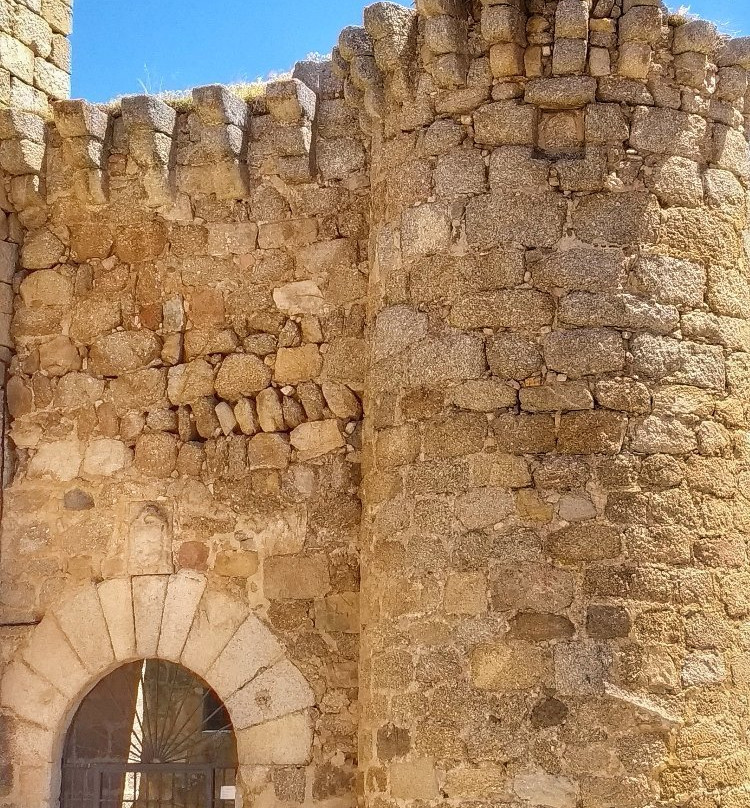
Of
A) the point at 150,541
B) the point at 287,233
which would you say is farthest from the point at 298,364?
the point at 150,541

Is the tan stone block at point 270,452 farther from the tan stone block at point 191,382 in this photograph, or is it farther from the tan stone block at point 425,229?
the tan stone block at point 425,229

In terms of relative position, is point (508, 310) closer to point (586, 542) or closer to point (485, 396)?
point (485, 396)

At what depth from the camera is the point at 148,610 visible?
290 inches

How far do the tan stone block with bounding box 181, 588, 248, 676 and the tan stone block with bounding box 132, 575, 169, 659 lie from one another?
198 mm

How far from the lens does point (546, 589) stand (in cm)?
612

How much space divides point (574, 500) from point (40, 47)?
438 cm

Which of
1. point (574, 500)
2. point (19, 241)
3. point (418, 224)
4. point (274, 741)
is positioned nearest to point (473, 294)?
point (418, 224)

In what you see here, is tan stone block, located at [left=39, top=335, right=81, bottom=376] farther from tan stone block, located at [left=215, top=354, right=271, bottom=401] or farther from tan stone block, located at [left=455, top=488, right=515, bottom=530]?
tan stone block, located at [left=455, top=488, right=515, bottom=530]

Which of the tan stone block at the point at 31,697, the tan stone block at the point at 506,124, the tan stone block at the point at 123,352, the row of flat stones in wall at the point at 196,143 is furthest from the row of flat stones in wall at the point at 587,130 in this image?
the tan stone block at the point at 31,697

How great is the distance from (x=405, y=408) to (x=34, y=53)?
3.44 m

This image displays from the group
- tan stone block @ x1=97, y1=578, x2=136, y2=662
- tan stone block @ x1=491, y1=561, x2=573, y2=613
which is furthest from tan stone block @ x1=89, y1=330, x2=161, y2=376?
tan stone block @ x1=491, y1=561, x2=573, y2=613

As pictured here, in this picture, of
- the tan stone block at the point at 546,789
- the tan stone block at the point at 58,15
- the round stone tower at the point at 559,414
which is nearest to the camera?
the tan stone block at the point at 546,789

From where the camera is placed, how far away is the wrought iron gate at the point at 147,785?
7.23 metres

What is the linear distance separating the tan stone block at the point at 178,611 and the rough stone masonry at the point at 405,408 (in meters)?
0.02
